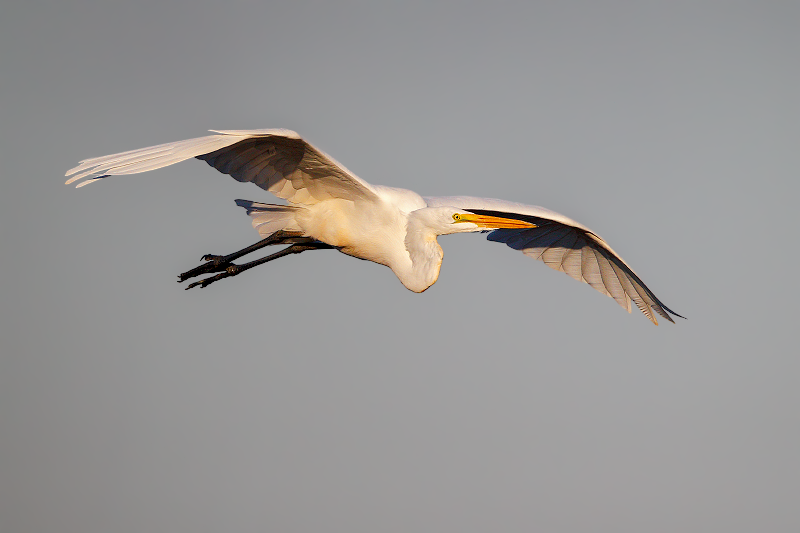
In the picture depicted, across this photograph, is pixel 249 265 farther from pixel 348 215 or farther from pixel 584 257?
pixel 584 257

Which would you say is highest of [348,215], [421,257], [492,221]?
[348,215]

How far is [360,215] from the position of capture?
962cm

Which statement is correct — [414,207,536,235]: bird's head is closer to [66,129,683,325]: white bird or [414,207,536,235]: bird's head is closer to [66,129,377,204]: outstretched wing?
[66,129,683,325]: white bird

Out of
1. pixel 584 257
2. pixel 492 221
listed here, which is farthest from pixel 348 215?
pixel 584 257

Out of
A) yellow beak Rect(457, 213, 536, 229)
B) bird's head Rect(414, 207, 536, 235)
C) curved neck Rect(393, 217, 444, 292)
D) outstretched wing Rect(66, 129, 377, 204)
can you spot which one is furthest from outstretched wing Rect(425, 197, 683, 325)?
outstretched wing Rect(66, 129, 377, 204)

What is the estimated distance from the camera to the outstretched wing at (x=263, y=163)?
677 cm

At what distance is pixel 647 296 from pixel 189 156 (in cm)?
664

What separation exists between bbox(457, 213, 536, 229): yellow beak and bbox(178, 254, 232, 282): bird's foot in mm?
3187

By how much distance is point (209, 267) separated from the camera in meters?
10.5

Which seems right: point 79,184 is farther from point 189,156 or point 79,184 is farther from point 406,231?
point 406,231

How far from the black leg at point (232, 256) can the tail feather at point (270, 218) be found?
2.7 inches

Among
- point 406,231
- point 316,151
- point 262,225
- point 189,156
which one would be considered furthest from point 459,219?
point 189,156

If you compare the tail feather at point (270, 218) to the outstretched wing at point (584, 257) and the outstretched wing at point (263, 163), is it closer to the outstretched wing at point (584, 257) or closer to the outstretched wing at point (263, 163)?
the outstretched wing at point (263, 163)

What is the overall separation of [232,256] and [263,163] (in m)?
1.78
